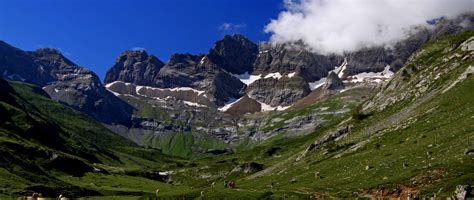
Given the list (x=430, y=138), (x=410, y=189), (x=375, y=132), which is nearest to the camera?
(x=410, y=189)

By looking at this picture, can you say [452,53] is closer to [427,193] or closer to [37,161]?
[427,193]

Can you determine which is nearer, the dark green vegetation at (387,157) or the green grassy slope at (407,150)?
the green grassy slope at (407,150)

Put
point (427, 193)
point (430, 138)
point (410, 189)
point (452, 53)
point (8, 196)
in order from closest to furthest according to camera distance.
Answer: point (427, 193) → point (410, 189) → point (430, 138) → point (8, 196) → point (452, 53)

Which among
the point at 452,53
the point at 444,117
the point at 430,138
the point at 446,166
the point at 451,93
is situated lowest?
the point at 446,166

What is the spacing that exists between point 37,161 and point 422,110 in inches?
4731

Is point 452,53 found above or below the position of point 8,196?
above

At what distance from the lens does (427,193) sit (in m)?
48.5

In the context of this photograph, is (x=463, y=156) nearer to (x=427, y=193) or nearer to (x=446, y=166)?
(x=446, y=166)

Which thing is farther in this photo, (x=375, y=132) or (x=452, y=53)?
(x=452, y=53)

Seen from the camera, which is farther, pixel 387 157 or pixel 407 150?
pixel 387 157

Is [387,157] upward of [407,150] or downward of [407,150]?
downward

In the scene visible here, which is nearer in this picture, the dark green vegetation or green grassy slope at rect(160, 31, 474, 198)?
green grassy slope at rect(160, 31, 474, 198)

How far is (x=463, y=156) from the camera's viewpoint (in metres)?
57.4

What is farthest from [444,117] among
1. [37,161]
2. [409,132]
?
[37,161]
